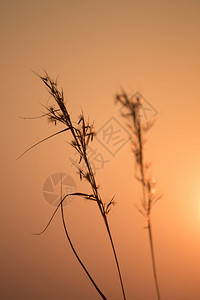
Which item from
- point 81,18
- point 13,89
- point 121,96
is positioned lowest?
point 121,96

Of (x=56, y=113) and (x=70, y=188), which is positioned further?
(x=70, y=188)

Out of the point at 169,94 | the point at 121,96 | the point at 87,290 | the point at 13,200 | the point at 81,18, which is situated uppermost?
the point at 81,18

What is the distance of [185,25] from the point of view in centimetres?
96

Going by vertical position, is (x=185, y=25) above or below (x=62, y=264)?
above

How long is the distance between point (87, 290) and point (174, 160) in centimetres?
52

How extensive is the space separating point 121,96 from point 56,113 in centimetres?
15

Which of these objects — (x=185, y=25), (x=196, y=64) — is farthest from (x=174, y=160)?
(x=185, y=25)

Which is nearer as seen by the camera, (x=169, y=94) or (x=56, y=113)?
(x=56, y=113)

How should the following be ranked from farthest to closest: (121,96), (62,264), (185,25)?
1. (62,264)
2. (185,25)
3. (121,96)

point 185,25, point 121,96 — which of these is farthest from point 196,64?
point 121,96

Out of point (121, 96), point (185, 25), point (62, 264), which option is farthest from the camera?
point (62, 264)

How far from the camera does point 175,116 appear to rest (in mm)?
962

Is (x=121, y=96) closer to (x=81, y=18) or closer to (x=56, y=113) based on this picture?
(x=56, y=113)

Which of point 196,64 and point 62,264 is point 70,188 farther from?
point 196,64
